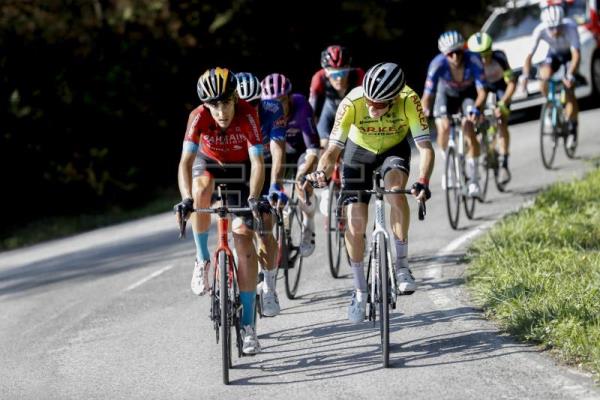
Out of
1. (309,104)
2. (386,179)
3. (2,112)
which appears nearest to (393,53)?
(2,112)

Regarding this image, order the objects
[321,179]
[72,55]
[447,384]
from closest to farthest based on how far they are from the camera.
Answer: [447,384], [321,179], [72,55]

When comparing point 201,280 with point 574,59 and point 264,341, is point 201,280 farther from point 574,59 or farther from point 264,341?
point 574,59

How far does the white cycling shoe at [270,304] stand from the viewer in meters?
8.84

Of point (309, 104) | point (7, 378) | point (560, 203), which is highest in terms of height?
point (309, 104)

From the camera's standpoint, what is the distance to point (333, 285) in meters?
10.6

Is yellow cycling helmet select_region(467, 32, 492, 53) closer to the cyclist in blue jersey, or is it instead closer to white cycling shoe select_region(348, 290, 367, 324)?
the cyclist in blue jersey

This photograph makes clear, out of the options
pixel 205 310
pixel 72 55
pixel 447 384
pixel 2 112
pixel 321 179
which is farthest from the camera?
pixel 72 55

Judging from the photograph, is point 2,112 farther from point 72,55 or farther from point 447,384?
point 447,384

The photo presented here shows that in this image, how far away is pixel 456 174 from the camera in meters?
13.0

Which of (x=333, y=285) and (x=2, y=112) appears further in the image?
(x=2, y=112)

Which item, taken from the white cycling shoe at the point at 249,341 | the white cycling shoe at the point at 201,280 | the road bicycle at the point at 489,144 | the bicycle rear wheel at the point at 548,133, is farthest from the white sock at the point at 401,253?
the bicycle rear wheel at the point at 548,133

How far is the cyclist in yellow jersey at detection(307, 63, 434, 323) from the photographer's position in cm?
824

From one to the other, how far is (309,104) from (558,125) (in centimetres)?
634

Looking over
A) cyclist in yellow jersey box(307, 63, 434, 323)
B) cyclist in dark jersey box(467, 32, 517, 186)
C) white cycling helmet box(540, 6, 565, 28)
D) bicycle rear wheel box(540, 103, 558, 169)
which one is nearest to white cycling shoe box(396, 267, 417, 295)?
cyclist in yellow jersey box(307, 63, 434, 323)
